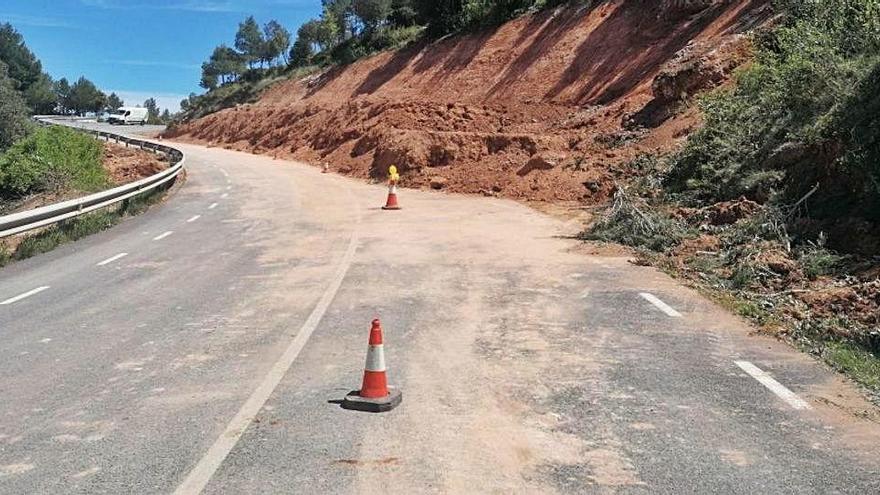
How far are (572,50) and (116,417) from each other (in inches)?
1325

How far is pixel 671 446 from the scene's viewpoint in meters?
5.12

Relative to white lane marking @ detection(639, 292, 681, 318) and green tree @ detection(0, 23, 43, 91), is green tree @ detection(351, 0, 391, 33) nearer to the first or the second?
white lane marking @ detection(639, 292, 681, 318)

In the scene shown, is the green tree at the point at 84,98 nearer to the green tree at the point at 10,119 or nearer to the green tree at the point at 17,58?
the green tree at the point at 17,58

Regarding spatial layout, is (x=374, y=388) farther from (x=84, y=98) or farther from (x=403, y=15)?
(x=84, y=98)

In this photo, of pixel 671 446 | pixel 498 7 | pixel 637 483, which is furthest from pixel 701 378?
pixel 498 7

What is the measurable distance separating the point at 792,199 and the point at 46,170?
2606 cm

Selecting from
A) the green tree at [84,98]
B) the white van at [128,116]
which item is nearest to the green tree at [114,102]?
the green tree at [84,98]

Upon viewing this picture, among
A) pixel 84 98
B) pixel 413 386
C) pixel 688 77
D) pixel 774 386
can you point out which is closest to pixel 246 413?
pixel 413 386

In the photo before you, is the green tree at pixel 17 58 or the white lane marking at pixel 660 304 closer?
the white lane marking at pixel 660 304

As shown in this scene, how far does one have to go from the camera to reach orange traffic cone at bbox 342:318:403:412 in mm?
5797

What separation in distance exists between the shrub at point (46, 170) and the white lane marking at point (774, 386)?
81.3ft

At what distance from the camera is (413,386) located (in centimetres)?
637

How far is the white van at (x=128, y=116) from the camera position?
10331 cm

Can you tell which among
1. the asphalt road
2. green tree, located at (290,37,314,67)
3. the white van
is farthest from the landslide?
the white van
